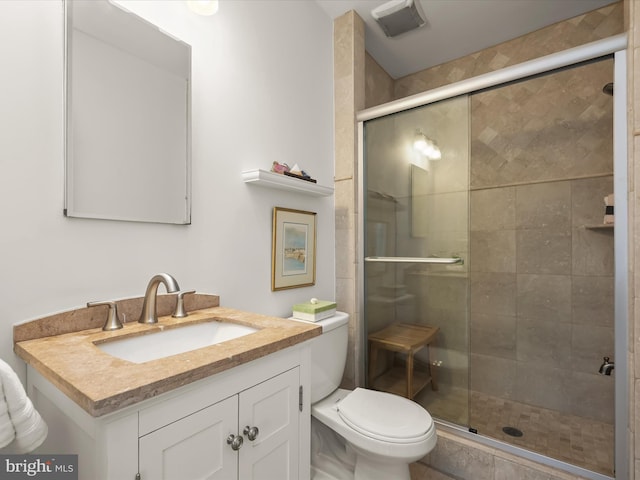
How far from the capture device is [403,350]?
1.98 m

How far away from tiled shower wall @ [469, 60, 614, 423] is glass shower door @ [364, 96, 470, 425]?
612mm

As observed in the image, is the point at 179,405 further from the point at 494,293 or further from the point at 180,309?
the point at 494,293

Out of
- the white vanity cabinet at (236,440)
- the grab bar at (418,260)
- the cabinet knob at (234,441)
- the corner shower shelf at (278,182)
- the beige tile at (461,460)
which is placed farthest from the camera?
the grab bar at (418,260)

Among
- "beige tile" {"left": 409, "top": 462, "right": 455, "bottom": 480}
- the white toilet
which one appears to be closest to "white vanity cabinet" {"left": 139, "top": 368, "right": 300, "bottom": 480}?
the white toilet

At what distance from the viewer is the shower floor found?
5.41 ft

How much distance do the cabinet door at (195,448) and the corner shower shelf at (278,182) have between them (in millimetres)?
941

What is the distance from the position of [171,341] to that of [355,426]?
838 millimetres

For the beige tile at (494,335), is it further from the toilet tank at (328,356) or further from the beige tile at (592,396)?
the toilet tank at (328,356)

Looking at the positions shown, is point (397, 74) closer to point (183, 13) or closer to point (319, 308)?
point (183, 13)

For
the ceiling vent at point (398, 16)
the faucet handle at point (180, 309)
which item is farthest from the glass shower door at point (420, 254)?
the faucet handle at point (180, 309)

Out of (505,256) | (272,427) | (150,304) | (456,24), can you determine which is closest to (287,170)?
(150,304)

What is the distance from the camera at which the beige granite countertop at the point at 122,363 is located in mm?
583

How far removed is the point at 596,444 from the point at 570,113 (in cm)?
196

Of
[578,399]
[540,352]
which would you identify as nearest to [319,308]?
[540,352]
